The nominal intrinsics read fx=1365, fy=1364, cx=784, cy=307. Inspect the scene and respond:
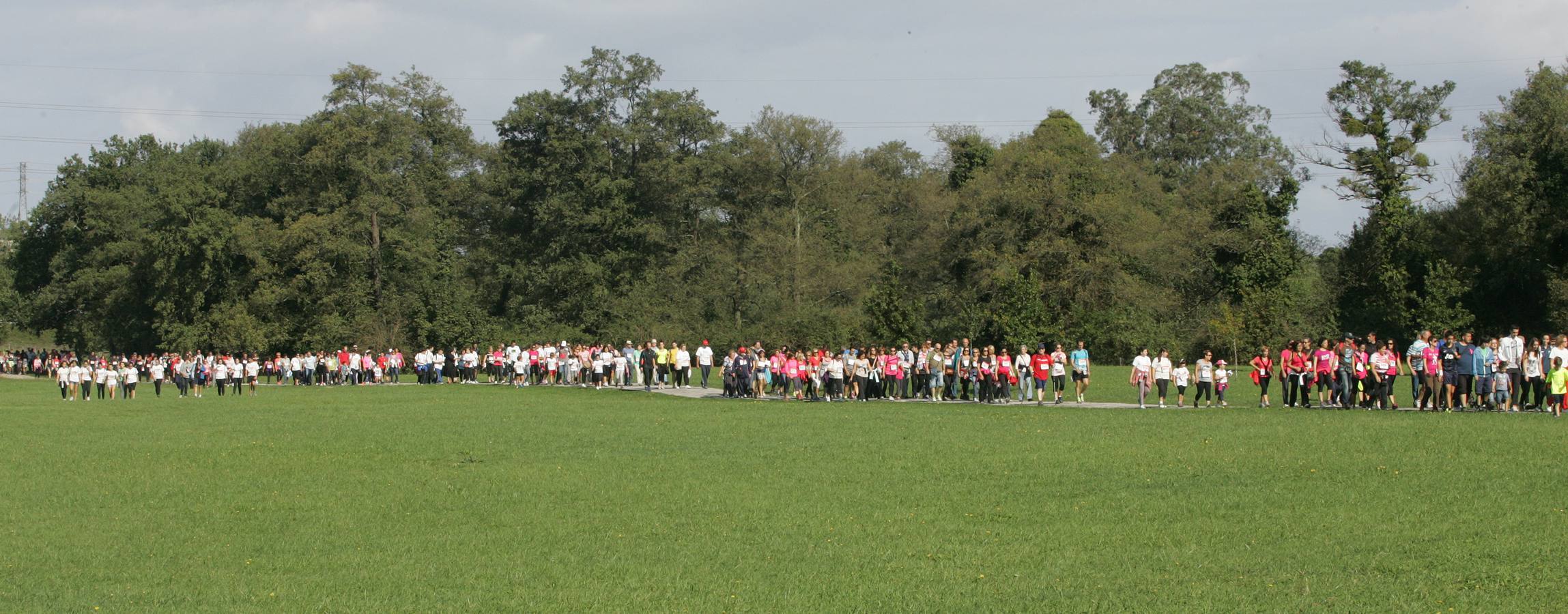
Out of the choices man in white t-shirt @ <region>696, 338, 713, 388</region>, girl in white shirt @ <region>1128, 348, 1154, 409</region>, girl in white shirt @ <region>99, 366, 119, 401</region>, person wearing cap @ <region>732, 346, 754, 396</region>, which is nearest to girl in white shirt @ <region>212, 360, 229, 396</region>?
girl in white shirt @ <region>99, 366, 119, 401</region>

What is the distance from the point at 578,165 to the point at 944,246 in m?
21.2

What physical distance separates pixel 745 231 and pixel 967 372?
39.8 metres

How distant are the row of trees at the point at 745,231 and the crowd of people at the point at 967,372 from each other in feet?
12.7

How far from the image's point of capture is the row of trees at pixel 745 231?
55688 mm

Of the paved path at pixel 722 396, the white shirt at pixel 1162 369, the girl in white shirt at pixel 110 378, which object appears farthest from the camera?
the girl in white shirt at pixel 110 378

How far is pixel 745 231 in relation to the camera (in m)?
73.0

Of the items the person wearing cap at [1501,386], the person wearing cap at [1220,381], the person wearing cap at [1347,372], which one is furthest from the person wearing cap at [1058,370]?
the person wearing cap at [1501,386]

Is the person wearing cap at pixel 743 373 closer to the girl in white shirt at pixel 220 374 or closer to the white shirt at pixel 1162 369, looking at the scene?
the white shirt at pixel 1162 369

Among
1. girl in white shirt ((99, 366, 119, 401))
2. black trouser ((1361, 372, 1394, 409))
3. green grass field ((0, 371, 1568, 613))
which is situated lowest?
green grass field ((0, 371, 1568, 613))

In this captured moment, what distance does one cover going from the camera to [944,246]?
61438 mm

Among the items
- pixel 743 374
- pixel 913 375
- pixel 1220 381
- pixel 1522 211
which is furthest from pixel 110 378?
pixel 1522 211

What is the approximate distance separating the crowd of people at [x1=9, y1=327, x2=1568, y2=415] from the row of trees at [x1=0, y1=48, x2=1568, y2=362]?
12.7 feet

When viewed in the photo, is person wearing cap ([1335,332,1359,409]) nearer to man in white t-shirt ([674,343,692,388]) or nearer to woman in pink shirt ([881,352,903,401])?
woman in pink shirt ([881,352,903,401])

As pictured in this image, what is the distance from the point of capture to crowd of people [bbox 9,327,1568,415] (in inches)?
1005
